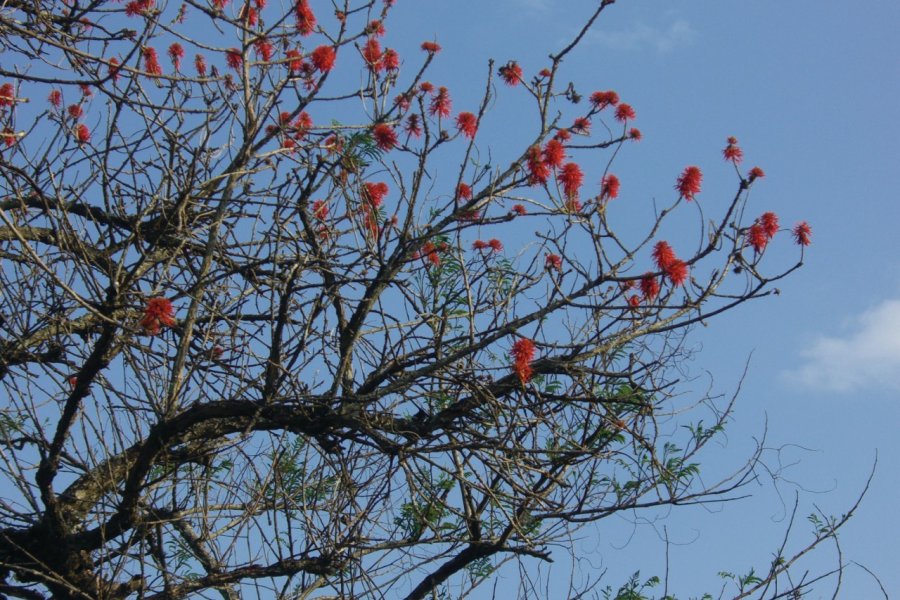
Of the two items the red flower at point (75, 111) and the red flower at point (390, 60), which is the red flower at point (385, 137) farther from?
the red flower at point (75, 111)

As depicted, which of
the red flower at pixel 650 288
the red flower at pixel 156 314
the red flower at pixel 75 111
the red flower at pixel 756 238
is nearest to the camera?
the red flower at pixel 156 314

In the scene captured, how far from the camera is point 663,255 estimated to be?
400 centimetres

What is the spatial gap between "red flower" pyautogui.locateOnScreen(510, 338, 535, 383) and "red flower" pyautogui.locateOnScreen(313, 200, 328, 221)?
1.48 meters

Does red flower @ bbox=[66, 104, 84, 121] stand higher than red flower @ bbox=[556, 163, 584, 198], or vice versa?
red flower @ bbox=[66, 104, 84, 121]

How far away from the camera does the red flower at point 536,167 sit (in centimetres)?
411

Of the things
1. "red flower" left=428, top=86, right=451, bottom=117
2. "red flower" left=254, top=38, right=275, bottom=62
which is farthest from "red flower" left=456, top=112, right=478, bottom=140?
"red flower" left=254, top=38, right=275, bottom=62

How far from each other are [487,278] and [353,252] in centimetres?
78

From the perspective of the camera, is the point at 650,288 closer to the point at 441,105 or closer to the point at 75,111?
the point at 441,105

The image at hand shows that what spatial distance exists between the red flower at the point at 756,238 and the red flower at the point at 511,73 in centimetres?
127

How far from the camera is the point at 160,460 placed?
4.49m

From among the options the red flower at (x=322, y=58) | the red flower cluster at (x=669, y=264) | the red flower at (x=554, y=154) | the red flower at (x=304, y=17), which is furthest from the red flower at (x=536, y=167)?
the red flower at (x=304, y=17)

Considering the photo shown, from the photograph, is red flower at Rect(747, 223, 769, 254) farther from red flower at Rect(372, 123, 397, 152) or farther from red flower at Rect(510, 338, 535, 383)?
red flower at Rect(372, 123, 397, 152)

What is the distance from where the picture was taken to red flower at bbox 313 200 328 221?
15.7ft

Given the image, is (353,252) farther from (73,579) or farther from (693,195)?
(73,579)
